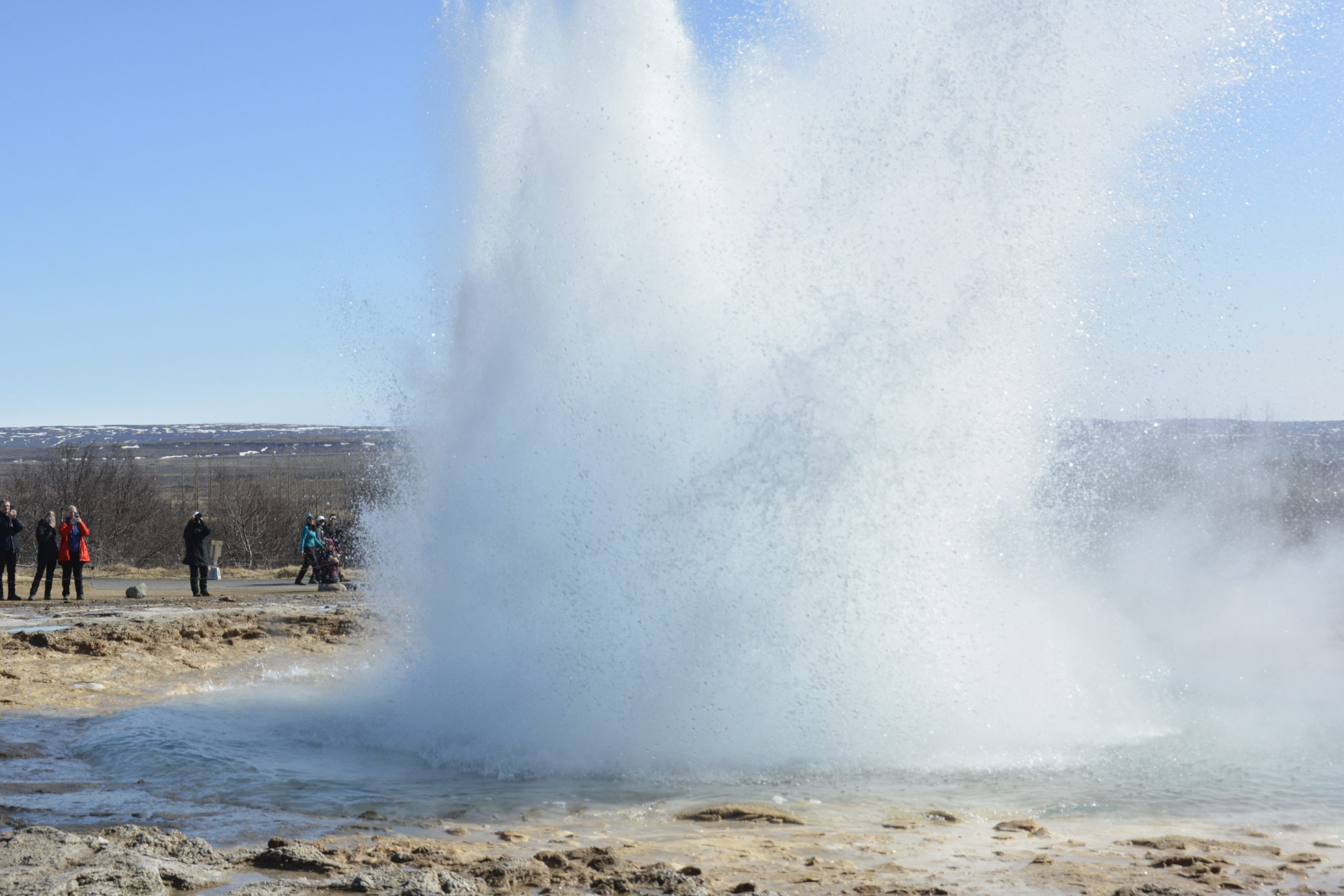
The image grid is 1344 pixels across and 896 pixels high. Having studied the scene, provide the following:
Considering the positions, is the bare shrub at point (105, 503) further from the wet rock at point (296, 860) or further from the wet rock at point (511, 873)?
the wet rock at point (511, 873)

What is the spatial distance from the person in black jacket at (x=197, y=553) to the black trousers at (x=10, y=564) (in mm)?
2909

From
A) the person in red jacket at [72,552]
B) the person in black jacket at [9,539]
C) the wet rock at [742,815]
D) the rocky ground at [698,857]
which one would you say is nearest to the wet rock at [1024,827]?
the rocky ground at [698,857]

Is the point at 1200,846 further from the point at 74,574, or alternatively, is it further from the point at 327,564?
the point at 327,564

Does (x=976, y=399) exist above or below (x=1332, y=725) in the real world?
above

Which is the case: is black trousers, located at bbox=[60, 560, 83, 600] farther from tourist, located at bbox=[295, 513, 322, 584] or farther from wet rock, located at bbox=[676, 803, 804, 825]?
wet rock, located at bbox=[676, 803, 804, 825]

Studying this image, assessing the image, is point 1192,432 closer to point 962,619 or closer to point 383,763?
point 962,619

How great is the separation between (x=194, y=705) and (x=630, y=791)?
5.36 meters

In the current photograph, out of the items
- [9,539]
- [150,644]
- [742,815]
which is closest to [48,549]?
[9,539]

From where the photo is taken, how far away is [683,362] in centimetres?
937

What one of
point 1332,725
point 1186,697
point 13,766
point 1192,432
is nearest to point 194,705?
point 13,766

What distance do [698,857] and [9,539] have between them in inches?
743

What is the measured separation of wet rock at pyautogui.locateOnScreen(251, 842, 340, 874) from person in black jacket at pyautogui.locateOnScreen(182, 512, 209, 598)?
57.3 feet

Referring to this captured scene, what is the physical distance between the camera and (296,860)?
5758mm

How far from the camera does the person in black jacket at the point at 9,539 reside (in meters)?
20.2
